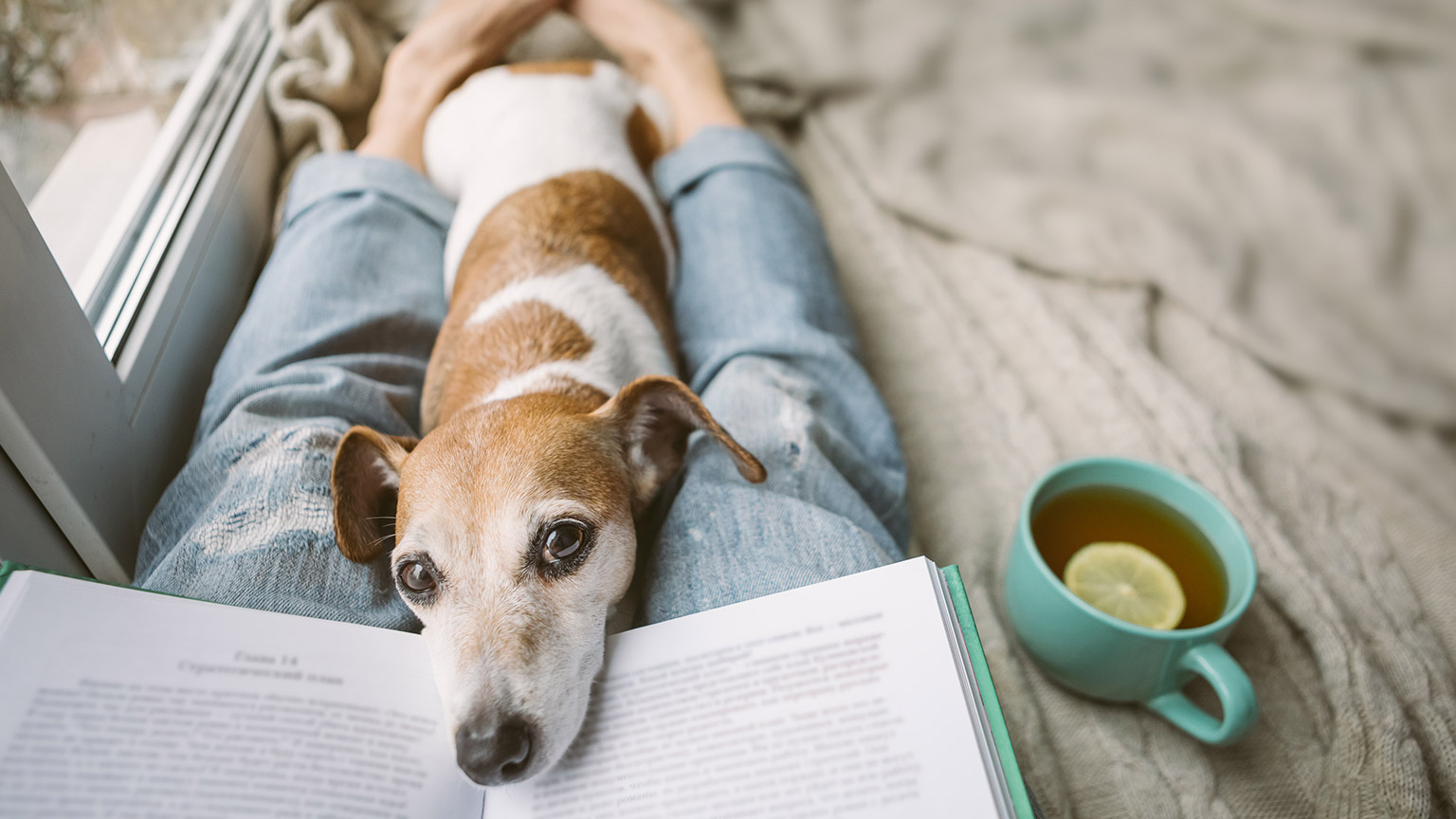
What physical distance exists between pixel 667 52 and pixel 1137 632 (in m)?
1.63

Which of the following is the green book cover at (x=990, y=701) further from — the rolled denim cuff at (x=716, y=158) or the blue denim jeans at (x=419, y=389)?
the rolled denim cuff at (x=716, y=158)

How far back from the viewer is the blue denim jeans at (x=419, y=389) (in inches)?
37.0

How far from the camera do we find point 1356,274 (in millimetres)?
1499

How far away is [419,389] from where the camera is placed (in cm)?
134

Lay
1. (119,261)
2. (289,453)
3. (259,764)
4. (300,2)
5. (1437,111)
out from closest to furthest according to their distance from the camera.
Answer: (259,764)
(289,453)
(119,261)
(1437,111)
(300,2)

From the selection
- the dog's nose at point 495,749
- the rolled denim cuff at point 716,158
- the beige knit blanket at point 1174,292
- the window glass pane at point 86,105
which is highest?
the window glass pane at point 86,105

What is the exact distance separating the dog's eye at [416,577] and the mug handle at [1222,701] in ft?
2.97

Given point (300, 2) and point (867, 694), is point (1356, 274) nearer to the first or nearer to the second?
point (867, 694)

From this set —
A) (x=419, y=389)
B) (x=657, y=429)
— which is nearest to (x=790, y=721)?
(x=657, y=429)

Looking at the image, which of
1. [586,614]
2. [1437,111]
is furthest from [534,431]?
[1437,111]

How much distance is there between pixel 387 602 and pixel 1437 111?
1955 mm

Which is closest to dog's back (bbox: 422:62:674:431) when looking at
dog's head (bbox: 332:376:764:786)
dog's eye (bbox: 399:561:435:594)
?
dog's head (bbox: 332:376:764:786)

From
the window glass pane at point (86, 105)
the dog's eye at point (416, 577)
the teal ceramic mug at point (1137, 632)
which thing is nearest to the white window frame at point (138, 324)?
the window glass pane at point (86, 105)

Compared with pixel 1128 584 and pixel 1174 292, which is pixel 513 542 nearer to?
pixel 1128 584
